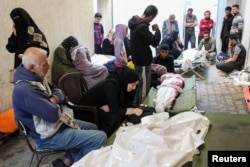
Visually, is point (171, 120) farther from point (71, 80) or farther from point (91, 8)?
point (91, 8)

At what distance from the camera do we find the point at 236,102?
13.0 ft

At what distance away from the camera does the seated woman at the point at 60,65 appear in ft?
13.5

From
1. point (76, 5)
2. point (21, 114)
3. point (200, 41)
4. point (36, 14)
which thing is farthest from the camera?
point (200, 41)

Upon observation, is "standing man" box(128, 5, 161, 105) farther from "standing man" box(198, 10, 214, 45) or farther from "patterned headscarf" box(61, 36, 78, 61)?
"standing man" box(198, 10, 214, 45)

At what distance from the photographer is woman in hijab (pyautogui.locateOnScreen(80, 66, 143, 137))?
226 centimetres

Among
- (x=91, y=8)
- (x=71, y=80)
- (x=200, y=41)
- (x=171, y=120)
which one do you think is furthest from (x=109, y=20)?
(x=171, y=120)

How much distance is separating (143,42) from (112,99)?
1.25 metres

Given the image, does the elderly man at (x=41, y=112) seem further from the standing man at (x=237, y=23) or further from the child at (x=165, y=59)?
the standing man at (x=237, y=23)

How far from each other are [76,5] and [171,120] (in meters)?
3.65

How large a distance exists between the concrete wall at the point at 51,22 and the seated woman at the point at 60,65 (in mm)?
107

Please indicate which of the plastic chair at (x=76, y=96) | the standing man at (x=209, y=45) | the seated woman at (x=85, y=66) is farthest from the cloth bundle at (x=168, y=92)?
the standing man at (x=209, y=45)

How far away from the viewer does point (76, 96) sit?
2.72 meters

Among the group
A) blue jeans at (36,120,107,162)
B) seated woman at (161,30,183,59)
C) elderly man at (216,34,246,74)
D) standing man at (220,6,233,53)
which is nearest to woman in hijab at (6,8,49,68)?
blue jeans at (36,120,107,162)

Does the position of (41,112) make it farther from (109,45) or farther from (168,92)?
(109,45)
